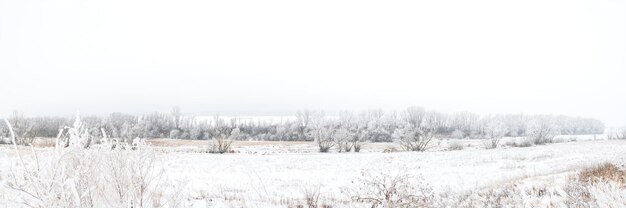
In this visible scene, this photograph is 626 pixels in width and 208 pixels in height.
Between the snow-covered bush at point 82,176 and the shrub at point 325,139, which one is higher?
the snow-covered bush at point 82,176

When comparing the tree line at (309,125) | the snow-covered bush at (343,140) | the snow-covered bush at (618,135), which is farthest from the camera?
the tree line at (309,125)

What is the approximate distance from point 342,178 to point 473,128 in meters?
97.4

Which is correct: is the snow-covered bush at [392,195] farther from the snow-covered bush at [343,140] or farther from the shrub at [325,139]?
the shrub at [325,139]

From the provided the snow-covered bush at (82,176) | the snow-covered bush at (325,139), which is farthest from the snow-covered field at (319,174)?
the snow-covered bush at (325,139)

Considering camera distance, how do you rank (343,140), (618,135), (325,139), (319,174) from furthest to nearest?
(618,135) < (325,139) < (343,140) < (319,174)

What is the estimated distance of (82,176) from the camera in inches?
144

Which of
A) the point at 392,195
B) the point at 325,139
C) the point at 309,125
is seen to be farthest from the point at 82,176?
the point at 309,125

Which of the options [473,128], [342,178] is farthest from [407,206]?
[473,128]

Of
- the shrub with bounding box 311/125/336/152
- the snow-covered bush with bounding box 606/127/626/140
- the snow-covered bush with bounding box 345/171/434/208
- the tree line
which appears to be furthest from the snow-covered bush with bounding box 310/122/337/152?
the snow-covered bush with bounding box 606/127/626/140

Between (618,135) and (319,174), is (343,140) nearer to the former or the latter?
(319,174)

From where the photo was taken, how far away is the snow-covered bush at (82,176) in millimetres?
3162

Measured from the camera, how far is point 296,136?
85250 millimetres

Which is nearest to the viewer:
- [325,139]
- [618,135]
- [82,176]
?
[82,176]

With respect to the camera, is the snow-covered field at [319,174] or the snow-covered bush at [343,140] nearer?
the snow-covered field at [319,174]
